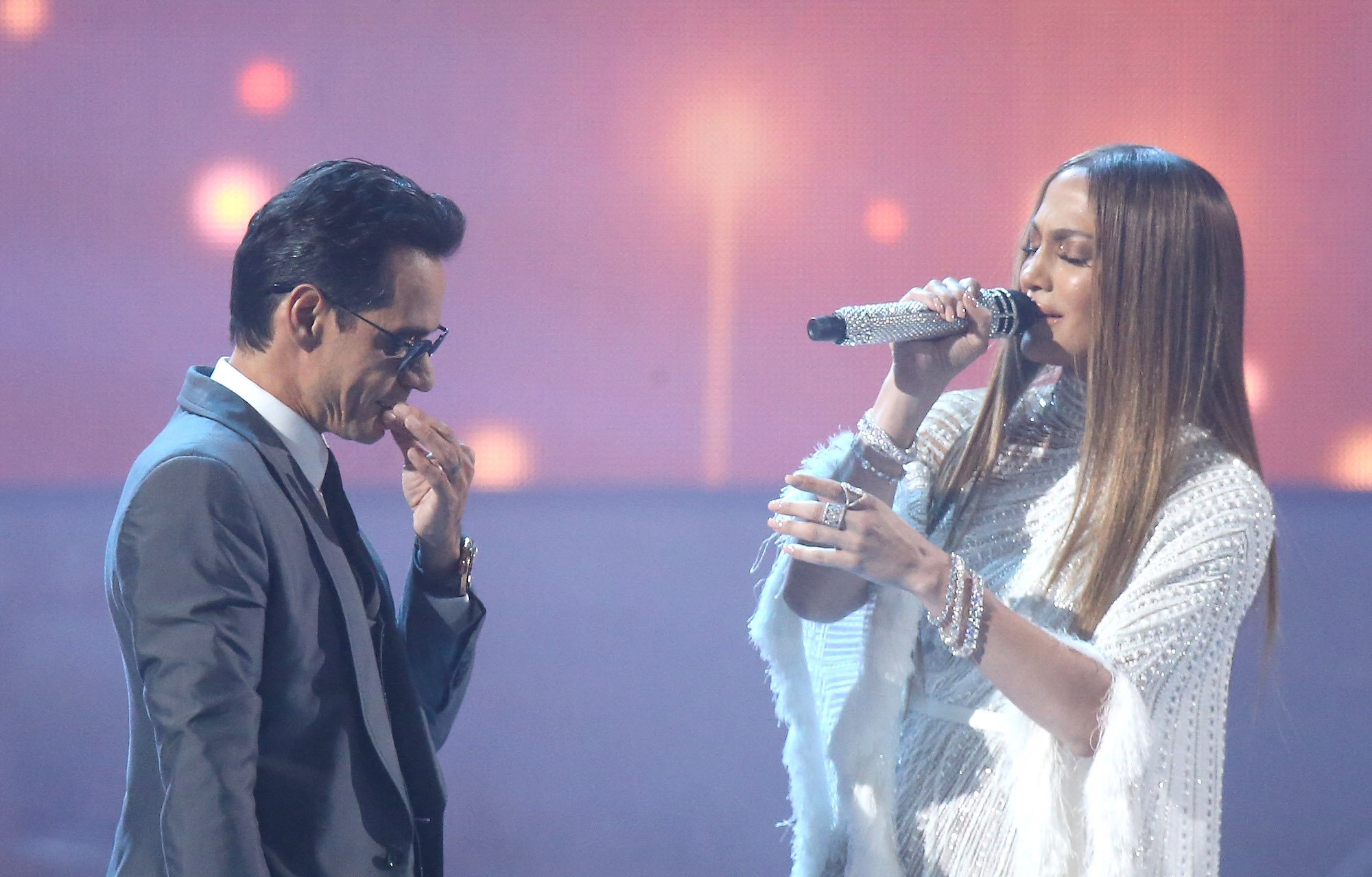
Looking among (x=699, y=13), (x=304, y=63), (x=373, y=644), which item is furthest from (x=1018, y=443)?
(x=304, y=63)

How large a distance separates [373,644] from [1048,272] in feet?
2.68

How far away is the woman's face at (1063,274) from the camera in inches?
50.7

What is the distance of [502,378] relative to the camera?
2127 millimetres

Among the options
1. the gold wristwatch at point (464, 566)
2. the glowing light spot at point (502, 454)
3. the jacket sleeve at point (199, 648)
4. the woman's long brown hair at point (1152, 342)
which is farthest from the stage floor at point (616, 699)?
the jacket sleeve at point (199, 648)

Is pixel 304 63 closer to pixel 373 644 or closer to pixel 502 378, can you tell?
pixel 502 378

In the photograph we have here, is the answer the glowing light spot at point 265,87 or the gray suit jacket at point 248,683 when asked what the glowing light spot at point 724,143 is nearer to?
the glowing light spot at point 265,87

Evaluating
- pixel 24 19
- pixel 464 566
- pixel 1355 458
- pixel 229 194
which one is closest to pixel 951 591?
pixel 464 566

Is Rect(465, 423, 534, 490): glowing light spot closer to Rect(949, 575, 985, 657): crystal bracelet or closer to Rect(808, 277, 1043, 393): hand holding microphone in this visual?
Rect(808, 277, 1043, 393): hand holding microphone

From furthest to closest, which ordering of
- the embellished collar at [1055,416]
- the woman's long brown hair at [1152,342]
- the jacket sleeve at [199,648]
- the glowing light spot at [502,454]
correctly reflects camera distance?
the glowing light spot at [502,454], the embellished collar at [1055,416], the woman's long brown hair at [1152,342], the jacket sleeve at [199,648]

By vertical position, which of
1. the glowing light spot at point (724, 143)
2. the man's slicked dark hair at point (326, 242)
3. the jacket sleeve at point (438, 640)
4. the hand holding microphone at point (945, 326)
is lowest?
the jacket sleeve at point (438, 640)

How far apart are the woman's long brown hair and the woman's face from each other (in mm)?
16

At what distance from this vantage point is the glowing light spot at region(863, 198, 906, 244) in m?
2.10

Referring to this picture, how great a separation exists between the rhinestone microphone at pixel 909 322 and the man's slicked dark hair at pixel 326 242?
43 centimetres

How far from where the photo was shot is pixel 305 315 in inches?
44.5
